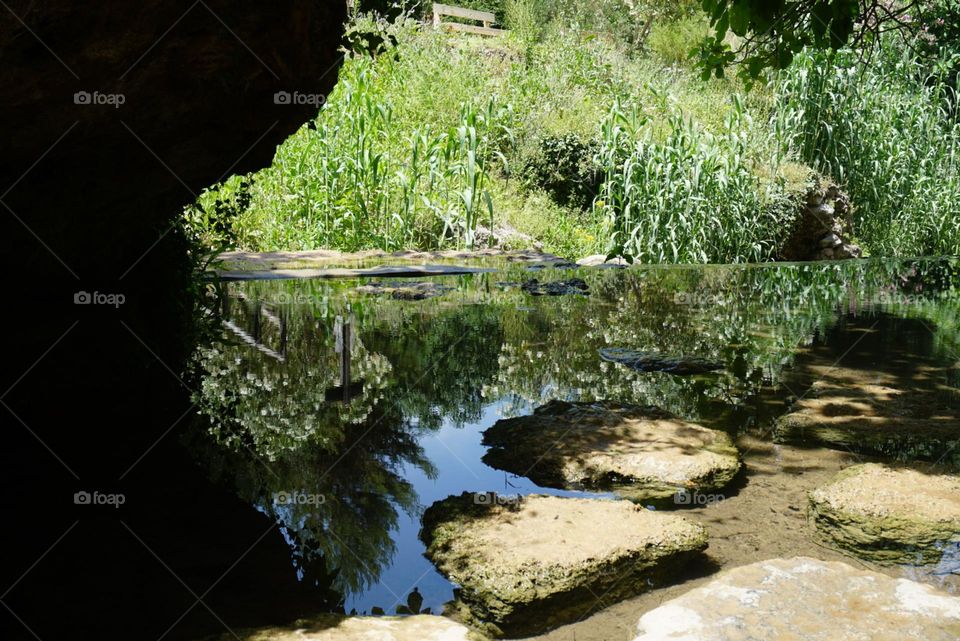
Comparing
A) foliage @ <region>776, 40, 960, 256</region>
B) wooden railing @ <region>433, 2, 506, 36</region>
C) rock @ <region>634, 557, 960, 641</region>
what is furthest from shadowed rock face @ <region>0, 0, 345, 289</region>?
wooden railing @ <region>433, 2, 506, 36</region>

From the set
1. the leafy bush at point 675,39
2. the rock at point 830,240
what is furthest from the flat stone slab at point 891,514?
the leafy bush at point 675,39

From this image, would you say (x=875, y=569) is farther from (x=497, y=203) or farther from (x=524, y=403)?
(x=497, y=203)

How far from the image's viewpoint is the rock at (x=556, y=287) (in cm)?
744

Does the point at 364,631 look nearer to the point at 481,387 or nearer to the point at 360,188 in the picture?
the point at 481,387

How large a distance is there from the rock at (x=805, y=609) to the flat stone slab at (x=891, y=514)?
0.35 meters

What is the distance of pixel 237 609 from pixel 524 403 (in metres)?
2.13

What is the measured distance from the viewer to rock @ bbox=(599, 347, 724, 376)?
477 centimetres

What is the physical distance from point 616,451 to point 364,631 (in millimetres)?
1535

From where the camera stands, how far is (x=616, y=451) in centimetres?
328

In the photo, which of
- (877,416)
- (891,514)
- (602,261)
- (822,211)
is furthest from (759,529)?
(822,211)

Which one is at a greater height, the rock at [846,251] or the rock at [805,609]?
Result: the rock at [846,251]

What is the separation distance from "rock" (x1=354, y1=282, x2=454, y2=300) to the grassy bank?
154 centimetres

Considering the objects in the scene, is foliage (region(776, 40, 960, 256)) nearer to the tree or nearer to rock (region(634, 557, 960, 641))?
the tree

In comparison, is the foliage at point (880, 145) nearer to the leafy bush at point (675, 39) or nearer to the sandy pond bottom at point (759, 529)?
the leafy bush at point (675, 39)
